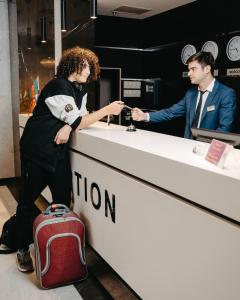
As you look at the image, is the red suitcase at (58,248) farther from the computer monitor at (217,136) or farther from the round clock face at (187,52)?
the round clock face at (187,52)

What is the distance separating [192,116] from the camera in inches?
132

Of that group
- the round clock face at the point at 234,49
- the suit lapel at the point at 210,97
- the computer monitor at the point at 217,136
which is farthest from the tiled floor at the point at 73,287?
the round clock face at the point at 234,49

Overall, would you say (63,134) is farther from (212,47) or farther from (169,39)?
(169,39)

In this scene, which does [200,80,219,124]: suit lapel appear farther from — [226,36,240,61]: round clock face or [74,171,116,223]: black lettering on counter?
[226,36,240,61]: round clock face

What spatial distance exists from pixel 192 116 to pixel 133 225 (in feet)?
5.51

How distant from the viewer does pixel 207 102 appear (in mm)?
3207

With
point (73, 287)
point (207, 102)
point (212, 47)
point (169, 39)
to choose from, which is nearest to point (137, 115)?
point (207, 102)

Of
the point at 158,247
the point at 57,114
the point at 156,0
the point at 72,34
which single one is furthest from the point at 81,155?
the point at 156,0

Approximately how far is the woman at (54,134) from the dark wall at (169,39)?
2586mm

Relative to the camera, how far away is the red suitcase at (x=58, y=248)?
2266 mm

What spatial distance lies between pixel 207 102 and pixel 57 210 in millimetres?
1713

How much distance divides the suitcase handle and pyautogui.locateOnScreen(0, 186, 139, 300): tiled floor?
1.69ft

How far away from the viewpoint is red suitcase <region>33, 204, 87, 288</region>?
89.2 inches

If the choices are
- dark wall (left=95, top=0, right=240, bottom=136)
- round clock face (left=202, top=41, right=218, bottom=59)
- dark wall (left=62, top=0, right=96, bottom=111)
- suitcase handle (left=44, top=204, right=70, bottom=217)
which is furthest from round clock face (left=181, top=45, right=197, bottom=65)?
suitcase handle (left=44, top=204, right=70, bottom=217)
